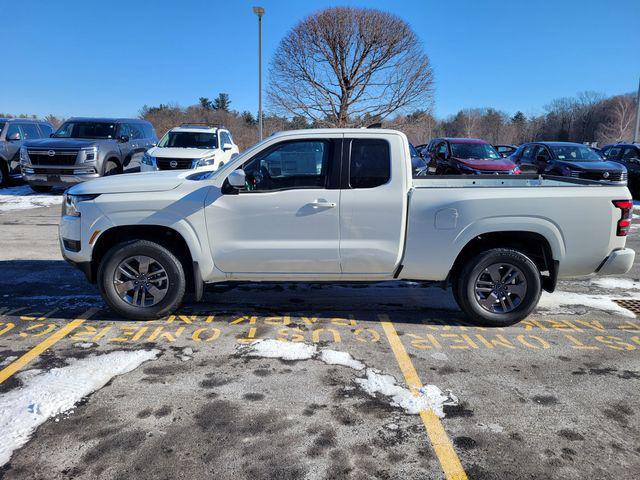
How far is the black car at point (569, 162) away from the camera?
13.8 m

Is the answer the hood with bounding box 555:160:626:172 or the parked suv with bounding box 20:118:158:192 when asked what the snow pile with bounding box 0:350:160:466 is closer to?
the parked suv with bounding box 20:118:158:192

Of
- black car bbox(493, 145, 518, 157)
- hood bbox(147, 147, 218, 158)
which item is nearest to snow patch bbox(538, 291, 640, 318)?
hood bbox(147, 147, 218, 158)

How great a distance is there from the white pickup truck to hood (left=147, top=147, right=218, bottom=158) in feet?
26.9

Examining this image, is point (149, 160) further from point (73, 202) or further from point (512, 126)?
point (512, 126)

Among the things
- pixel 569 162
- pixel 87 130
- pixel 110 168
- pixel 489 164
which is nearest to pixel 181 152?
pixel 110 168

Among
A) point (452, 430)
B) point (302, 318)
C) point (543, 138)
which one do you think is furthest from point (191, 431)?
point (543, 138)

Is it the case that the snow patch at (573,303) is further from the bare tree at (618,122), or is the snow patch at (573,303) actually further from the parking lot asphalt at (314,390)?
the bare tree at (618,122)

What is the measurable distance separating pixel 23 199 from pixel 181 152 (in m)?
4.48

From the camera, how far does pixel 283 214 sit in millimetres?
4492

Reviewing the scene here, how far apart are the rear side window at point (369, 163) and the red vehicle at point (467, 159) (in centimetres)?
992

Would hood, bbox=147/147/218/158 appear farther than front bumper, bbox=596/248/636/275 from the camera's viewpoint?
Yes

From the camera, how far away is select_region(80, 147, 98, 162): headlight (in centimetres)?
1270

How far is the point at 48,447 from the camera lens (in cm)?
278

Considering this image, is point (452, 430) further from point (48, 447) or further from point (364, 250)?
point (48, 447)
